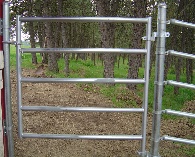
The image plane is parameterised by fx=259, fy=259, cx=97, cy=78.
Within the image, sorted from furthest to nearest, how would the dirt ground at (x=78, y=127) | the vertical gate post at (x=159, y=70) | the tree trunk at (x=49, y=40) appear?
the tree trunk at (x=49, y=40), the dirt ground at (x=78, y=127), the vertical gate post at (x=159, y=70)

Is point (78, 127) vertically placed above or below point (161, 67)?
below

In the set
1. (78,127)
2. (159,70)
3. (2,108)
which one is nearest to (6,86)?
(2,108)

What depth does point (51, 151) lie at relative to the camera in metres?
4.43

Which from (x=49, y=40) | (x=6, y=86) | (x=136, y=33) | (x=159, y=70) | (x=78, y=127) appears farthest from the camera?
(x=49, y=40)

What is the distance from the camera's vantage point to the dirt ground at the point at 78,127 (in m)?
4.56

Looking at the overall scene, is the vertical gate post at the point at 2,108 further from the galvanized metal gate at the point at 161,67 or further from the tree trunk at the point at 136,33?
the tree trunk at the point at 136,33

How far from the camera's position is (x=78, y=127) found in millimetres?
5730

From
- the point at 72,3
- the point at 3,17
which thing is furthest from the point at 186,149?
the point at 72,3

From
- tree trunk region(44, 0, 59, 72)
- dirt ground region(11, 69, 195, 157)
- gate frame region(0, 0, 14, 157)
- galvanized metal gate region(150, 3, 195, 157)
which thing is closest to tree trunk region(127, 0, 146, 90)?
dirt ground region(11, 69, 195, 157)

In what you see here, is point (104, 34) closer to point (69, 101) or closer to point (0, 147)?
point (69, 101)

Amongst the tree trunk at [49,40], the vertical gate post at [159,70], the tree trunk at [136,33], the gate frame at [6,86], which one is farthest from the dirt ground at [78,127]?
the tree trunk at [49,40]

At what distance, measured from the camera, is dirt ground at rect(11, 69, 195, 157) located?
4.56 meters

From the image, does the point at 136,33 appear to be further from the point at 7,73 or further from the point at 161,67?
the point at 7,73

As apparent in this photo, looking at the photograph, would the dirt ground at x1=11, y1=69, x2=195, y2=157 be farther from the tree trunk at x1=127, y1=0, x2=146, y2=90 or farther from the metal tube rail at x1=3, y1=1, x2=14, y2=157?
the tree trunk at x1=127, y1=0, x2=146, y2=90
